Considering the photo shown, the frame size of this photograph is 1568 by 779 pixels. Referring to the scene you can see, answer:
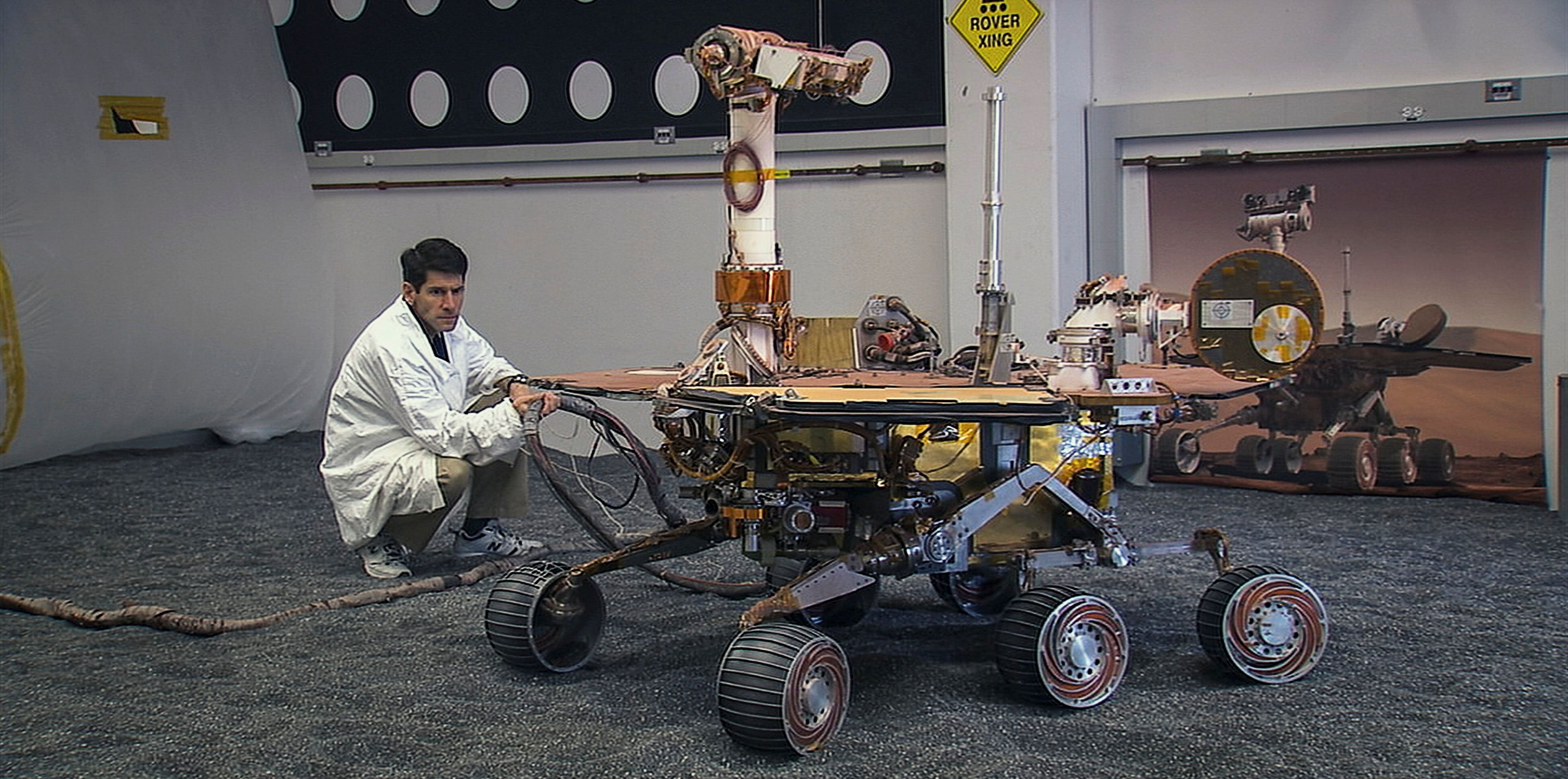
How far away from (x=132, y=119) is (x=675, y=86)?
2.22 metres

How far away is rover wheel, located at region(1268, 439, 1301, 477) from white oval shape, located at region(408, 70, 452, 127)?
3837mm

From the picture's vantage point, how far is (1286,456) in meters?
5.43

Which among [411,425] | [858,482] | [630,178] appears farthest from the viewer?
[630,178]

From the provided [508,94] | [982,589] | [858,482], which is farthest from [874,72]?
[858,482]

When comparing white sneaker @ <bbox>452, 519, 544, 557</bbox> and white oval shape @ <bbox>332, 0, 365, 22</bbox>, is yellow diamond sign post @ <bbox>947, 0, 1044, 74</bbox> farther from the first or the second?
white oval shape @ <bbox>332, 0, 365, 22</bbox>

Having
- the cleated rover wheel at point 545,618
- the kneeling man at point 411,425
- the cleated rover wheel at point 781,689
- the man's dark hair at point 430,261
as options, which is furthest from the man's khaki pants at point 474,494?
the cleated rover wheel at point 781,689

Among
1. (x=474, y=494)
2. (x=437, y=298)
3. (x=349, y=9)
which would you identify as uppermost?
(x=349, y=9)

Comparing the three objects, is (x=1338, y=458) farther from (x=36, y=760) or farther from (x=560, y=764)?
(x=36, y=760)

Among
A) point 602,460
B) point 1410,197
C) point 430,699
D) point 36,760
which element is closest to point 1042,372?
point 430,699

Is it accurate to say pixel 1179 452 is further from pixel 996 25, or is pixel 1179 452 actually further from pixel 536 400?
pixel 536 400

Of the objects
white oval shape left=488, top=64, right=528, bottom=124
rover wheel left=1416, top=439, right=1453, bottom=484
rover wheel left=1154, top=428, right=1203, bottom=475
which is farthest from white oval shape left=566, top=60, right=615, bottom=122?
rover wheel left=1416, top=439, right=1453, bottom=484

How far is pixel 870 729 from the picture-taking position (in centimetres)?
293

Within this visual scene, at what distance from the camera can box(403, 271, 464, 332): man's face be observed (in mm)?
4250

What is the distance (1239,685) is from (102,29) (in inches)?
202
